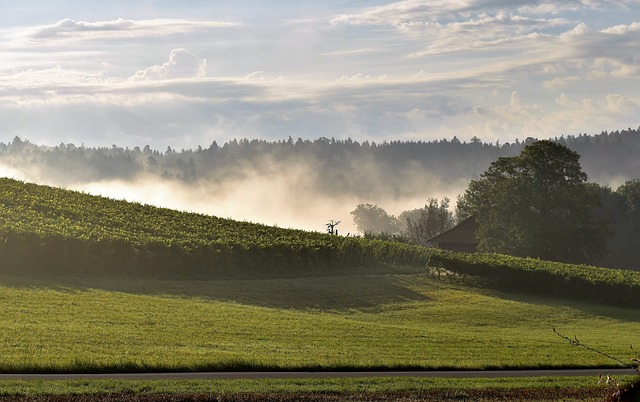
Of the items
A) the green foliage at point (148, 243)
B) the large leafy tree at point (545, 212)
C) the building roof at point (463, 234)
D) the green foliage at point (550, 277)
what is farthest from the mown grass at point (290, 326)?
the building roof at point (463, 234)

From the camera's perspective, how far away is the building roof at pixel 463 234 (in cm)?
9021

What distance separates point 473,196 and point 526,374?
72781mm

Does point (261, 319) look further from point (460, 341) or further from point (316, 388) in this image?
point (316, 388)

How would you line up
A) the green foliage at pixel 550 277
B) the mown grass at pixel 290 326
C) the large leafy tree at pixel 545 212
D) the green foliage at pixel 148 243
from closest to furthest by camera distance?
the mown grass at pixel 290 326 → the green foliage at pixel 148 243 → the green foliage at pixel 550 277 → the large leafy tree at pixel 545 212

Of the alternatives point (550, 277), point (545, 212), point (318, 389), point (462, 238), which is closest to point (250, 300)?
point (550, 277)

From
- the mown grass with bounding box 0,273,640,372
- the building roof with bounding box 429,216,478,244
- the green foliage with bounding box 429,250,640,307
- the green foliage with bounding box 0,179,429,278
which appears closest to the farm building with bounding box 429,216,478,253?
the building roof with bounding box 429,216,478,244

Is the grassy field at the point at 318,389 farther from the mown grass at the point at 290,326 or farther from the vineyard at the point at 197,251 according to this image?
the vineyard at the point at 197,251

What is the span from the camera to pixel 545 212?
78750 mm

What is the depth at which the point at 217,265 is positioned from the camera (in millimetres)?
56625

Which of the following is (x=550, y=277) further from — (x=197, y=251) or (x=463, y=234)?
(x=463, y=234)

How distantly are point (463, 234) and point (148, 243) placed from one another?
143ft

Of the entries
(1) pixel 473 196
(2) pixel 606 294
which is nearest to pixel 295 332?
(2) pixel 606 294

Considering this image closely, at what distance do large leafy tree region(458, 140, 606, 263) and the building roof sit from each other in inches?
319

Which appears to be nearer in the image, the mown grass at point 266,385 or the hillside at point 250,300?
the mown grass at point 266,385
